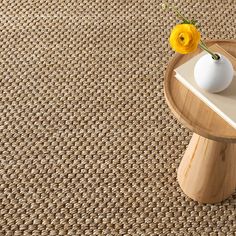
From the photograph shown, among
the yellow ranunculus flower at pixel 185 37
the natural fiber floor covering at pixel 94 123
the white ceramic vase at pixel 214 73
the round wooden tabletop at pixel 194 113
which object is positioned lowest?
the natural fiber floor covering at pixel 94 123

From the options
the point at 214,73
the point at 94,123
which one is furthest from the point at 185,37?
the point at 94,123

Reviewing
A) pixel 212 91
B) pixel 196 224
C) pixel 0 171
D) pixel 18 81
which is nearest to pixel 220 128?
pixel 212 91

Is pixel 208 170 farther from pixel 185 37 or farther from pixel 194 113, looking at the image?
pixel 185 37

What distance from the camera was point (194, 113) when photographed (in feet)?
3.16

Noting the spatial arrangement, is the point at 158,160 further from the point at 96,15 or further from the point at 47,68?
the point at 96,15

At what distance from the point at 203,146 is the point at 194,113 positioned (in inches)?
5.2

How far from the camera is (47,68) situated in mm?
1470

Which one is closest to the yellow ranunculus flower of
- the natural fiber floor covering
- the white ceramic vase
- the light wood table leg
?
the white ceramic vase

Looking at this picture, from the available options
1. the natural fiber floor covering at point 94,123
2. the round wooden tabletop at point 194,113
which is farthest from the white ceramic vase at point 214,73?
the natural fiber floor covering at point 94,123

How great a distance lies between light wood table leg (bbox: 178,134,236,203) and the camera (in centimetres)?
106

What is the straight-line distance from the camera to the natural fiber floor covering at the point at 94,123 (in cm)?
115

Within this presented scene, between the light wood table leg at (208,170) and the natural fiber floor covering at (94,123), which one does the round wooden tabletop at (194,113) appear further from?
the natural fiber floor covering at (94,123)

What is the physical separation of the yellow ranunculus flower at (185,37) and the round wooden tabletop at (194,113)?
125 mm

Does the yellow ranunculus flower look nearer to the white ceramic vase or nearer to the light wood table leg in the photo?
the white ceramic vase
